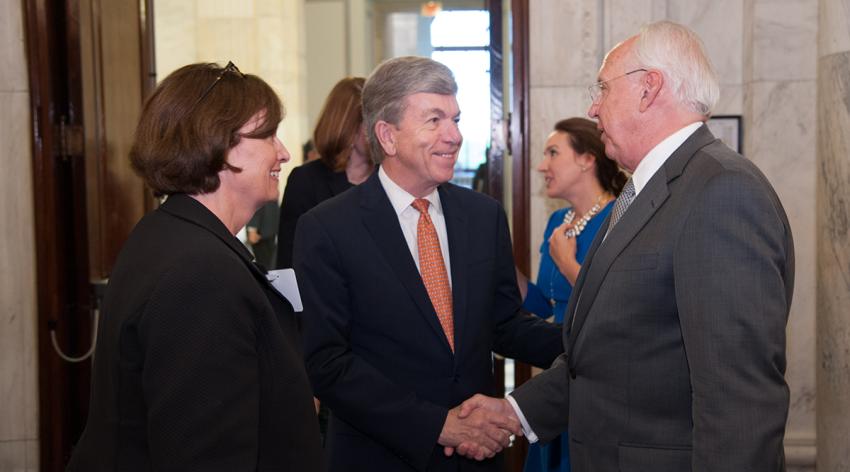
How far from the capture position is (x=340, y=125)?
3.87m

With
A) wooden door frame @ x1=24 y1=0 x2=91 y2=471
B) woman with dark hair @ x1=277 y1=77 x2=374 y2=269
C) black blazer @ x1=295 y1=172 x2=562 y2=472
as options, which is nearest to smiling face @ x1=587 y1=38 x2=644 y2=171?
black blazer @ x1=295 y1=172 x2=562 y2=472

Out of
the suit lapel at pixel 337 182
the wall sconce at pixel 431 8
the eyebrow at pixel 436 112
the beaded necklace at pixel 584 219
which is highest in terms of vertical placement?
the wall sconce at pixel 431 8

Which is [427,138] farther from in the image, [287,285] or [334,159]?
[334,159]

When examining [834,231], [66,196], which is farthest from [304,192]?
[834,231]

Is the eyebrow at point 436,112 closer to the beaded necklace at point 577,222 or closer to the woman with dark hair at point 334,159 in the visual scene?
the beaded necklace at point 577,222

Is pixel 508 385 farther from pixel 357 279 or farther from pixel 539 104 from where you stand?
pixel 357 279

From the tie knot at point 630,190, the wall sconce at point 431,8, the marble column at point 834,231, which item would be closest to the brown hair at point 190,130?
the tie knot at point 630,190

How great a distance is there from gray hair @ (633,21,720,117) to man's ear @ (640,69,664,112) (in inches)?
0.5

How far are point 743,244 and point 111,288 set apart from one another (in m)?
1.20

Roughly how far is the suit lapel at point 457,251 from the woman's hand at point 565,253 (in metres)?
0.68

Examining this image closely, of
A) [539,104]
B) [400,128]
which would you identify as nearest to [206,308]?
[400,128]

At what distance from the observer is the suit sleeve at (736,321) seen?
5.71 feet

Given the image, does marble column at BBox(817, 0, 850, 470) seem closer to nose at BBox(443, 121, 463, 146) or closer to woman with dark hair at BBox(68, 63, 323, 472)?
nose at BBox(443, 121, 463, 146)

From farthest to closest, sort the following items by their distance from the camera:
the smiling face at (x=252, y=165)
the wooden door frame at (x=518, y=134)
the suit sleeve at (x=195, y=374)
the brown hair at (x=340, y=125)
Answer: the wooden door frame at (x=518, y=134)
the brown hair at (x=340, y=125)
the smiling face at (x=252, y=165)
the suit sleeve at (x=195, y=374)
